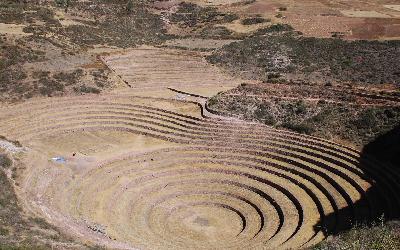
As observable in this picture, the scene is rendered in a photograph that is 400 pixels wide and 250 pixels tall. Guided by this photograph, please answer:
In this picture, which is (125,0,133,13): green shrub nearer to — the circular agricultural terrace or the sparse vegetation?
the sparse vegetation

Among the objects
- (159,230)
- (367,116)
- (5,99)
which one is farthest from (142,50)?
(159,230)

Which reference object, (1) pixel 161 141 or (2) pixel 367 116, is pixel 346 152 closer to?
(2) pixel 367 116

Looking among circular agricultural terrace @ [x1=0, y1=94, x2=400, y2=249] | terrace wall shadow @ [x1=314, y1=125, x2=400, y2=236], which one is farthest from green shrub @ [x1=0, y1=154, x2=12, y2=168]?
terrace wall shadow @ [x1=314, y1=125, x2=400, y2=236]

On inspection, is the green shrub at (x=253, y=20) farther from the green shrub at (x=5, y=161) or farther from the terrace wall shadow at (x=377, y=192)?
the green shrub at (x=5, y=161)

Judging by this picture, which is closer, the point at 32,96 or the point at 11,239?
the point at 11,239

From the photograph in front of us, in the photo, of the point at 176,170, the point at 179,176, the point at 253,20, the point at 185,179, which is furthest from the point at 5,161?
the point at 253,20

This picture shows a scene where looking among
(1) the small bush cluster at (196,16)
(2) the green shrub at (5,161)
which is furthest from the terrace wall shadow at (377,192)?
(1) the small bush cluster at (196,16)
